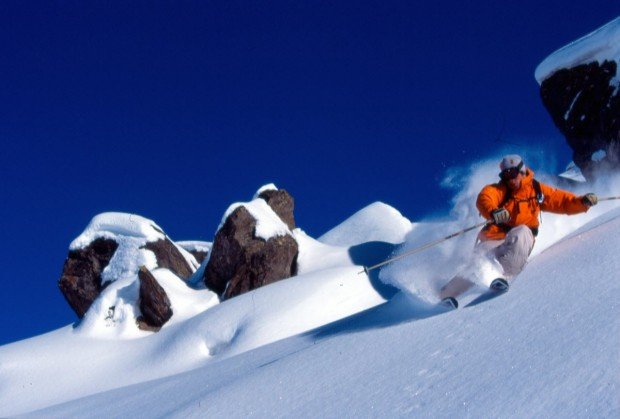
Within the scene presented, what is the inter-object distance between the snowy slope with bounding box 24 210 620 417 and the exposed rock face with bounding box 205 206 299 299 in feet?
39.6

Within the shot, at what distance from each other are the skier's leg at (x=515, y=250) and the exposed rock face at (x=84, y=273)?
57.9 ft

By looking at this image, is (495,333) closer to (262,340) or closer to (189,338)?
(262,340)

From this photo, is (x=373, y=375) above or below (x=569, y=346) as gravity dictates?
above

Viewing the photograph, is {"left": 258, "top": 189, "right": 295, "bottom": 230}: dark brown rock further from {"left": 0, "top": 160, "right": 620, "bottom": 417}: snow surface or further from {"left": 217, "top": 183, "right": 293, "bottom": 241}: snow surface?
{"left": 0, "top": 160, "right": 620, "bottom": 417}: snow surface

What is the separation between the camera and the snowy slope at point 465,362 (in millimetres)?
3287

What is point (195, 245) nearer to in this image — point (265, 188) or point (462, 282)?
point (265, 188)

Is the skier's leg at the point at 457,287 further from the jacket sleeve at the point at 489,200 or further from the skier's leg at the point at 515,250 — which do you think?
the jacket sleeve at the point at 489,200

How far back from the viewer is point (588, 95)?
18.0 metres

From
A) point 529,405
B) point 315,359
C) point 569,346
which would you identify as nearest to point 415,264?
point 315,359

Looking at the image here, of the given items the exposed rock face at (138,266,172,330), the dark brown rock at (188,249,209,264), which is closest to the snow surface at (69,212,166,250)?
A: the exposed rock face at (138,266,172,330)

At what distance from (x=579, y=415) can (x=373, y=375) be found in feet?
6.29

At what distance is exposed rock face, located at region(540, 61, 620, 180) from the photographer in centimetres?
1717

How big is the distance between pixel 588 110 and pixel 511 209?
1291cm

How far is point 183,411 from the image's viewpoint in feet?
17.2
